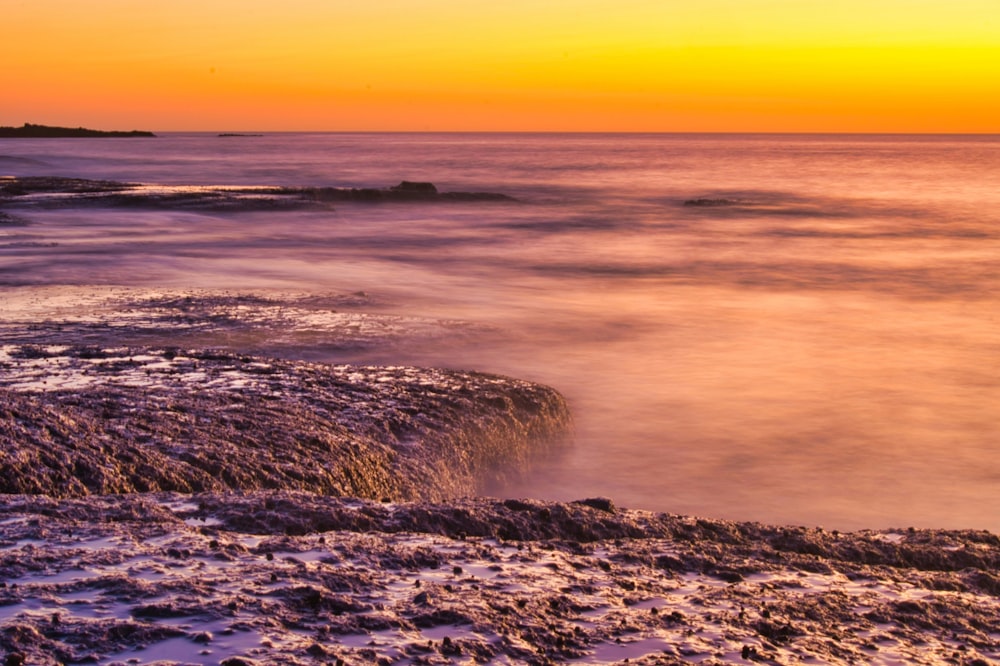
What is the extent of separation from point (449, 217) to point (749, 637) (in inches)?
1048

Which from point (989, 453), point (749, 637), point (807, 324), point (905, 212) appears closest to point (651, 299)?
point (807, 324)

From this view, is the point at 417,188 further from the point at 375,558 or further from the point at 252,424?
the point at 375,558

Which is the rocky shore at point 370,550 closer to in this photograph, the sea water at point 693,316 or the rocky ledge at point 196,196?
the sea water at point 693,316

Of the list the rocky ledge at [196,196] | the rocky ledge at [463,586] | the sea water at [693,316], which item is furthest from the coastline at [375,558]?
the rocky ledge at [196,196]

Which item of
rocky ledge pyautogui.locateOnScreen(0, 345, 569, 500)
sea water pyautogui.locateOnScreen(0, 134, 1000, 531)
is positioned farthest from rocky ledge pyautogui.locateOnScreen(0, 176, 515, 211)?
rocky ledge pyautogui.locateOnScreen(0, 345, 569, 500)

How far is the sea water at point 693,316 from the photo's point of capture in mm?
7785

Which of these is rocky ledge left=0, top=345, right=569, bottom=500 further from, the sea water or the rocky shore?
the sea water

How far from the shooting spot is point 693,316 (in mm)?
14664

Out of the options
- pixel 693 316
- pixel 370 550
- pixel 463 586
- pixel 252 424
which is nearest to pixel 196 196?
pixel 693 316

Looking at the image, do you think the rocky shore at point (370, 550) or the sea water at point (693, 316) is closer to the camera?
the rocky shore at point (370, 550)

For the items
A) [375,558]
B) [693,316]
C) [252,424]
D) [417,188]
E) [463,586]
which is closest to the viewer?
[463,586]

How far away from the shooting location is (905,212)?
115 ft

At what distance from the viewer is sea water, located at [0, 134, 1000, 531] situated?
25.5 feet

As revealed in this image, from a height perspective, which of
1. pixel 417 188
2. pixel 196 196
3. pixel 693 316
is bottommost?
pixel 693 316
